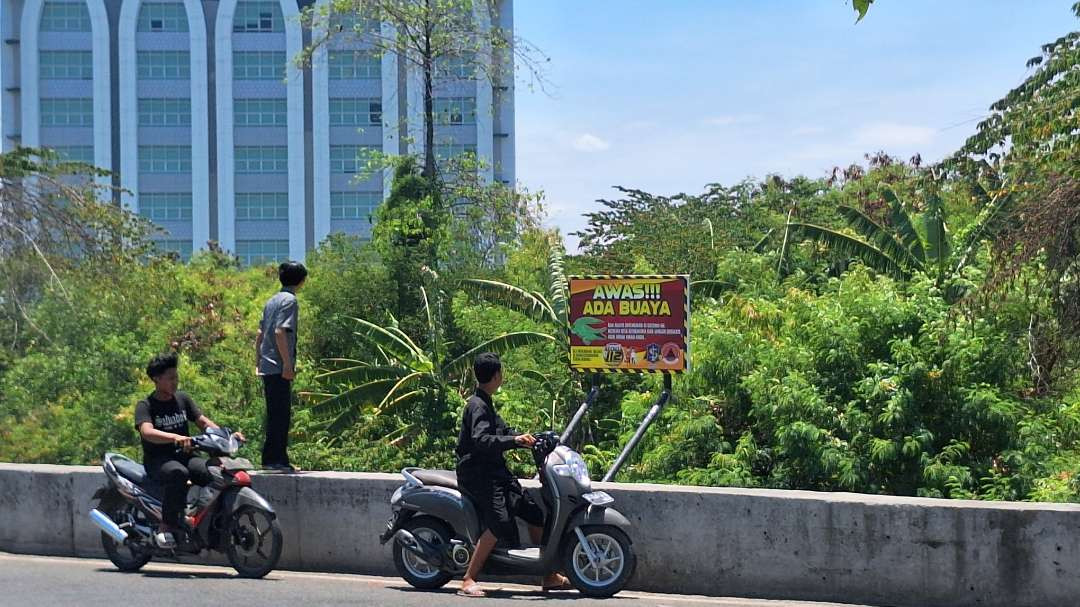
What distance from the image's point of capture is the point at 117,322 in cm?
2248

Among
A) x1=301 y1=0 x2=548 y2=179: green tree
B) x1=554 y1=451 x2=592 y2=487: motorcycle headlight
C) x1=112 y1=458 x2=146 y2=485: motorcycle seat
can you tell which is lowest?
Answer: x1=112 y1=458 x2=146 y2=485: motorcycle seat

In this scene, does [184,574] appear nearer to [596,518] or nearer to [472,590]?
[472,590]

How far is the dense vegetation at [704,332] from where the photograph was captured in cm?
1255

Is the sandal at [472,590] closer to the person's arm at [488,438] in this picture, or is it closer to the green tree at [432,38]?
the person's arm at [488,438]

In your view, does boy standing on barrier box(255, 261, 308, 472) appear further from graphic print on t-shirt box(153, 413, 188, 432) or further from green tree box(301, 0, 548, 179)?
green tree box(301, 0, 548, 179)

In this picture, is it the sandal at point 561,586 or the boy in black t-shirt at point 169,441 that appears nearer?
the sandal at point 561,586

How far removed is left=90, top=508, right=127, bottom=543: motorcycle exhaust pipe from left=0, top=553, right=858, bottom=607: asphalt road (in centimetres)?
29

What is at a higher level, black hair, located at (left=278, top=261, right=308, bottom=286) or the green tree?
the green tree

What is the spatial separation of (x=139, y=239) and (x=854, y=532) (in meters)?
17.5

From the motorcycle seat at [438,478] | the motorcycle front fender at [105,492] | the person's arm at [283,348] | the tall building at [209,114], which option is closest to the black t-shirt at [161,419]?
the motorcycle front fender at [105,492]

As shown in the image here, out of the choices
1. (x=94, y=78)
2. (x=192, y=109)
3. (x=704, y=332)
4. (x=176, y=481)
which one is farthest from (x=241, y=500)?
(x=94, y=78)

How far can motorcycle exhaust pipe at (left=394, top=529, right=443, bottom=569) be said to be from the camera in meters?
8.57

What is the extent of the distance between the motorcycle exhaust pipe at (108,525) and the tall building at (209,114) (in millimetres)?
74499

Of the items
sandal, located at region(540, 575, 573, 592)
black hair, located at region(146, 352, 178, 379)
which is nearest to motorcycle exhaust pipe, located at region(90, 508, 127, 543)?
black hair, located at region(146, 352, 178, 379)
